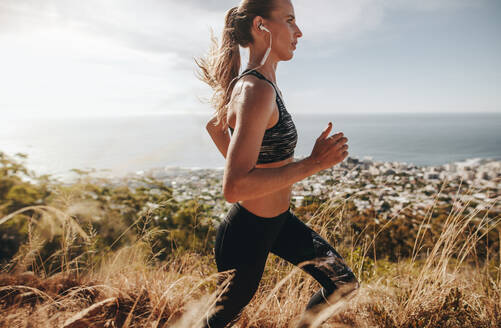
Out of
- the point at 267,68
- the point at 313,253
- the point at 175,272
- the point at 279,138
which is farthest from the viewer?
the point at 175,272

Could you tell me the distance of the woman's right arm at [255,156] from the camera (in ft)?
3.02

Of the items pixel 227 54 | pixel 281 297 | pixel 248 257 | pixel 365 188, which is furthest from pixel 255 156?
pixel 365 188

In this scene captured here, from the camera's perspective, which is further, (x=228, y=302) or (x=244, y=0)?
(x=244, y=0)

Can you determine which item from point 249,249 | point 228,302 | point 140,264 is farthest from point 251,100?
point 140,264

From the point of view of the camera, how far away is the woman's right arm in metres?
0.92

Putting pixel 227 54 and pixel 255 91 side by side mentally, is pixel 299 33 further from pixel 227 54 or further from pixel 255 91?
pixel 255 91

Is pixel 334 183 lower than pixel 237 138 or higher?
lower

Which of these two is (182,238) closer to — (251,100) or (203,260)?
(203,260)

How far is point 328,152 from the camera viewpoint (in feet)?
3.37

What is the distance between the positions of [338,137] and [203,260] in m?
2.06

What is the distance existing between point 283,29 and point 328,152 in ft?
2.17

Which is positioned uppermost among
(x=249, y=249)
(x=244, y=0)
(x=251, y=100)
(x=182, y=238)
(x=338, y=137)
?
(x=244, y=0)

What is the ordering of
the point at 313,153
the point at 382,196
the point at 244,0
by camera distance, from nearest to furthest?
the point at 313,153, the point at 244,0, the point at 382,196

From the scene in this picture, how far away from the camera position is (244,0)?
134 centimetres
